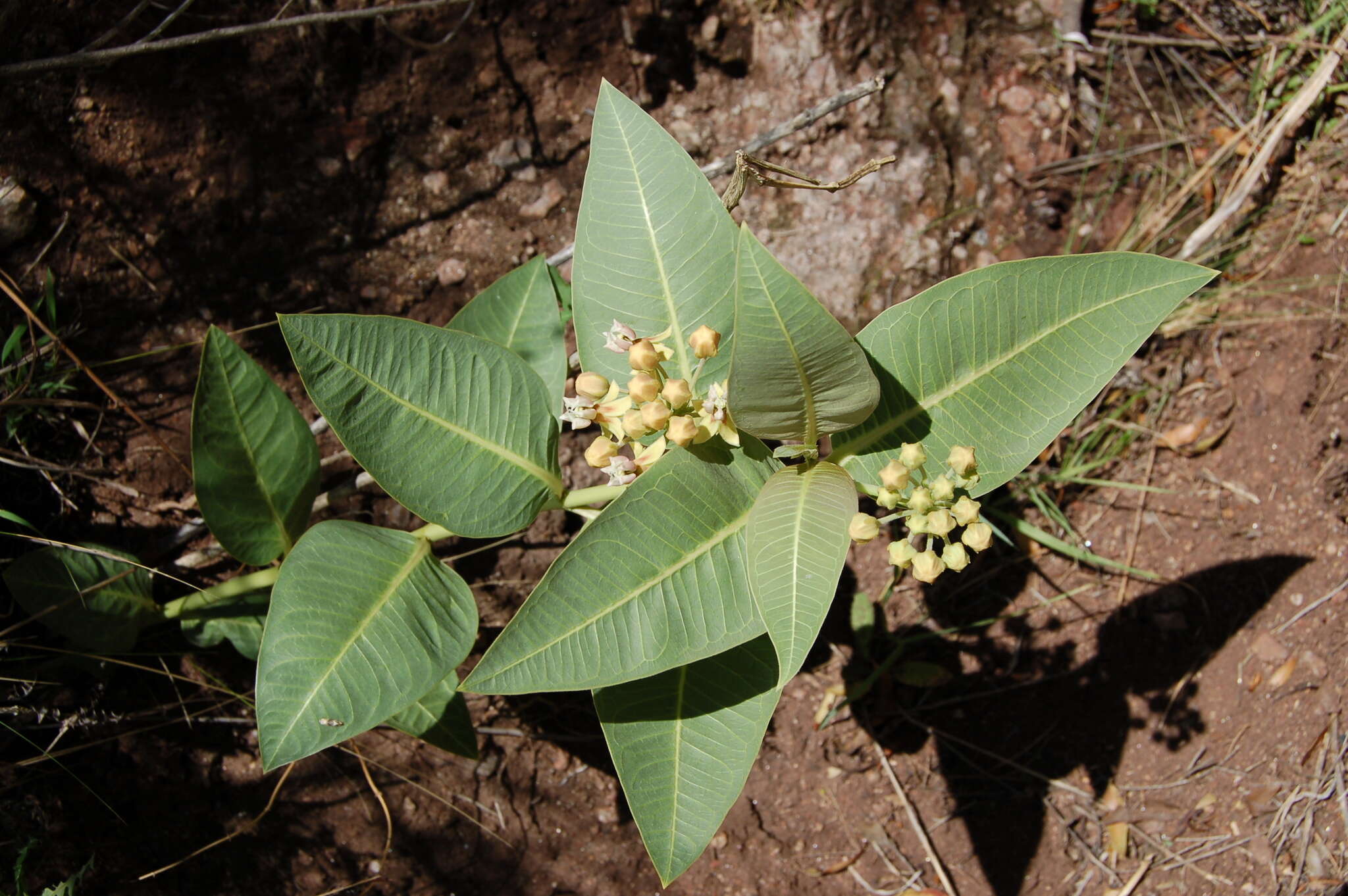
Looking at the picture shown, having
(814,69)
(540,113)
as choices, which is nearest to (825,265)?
(814,69)

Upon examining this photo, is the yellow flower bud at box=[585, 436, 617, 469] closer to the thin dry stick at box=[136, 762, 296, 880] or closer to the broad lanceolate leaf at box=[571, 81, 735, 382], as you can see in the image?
the broad lanceolate leaf at box=[571, 81, 735, 382]

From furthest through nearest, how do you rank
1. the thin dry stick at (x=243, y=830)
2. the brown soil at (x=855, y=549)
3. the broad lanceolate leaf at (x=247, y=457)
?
the brown soil at (x=855, y=549), the thin dry stick at (x=243, y=830), the broad lanceolate leaf at (x=247, y=457)

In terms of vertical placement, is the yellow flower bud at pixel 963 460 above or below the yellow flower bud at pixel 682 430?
below

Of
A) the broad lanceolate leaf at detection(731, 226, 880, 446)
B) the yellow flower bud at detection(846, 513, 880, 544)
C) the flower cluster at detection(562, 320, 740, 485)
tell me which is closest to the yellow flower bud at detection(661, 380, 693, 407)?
the flower cluster at detection(562, 320, 740, 485)

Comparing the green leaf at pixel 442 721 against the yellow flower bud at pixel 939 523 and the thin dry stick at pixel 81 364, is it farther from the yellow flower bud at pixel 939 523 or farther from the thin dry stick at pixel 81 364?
the yellow flower bud at pixel 939 523

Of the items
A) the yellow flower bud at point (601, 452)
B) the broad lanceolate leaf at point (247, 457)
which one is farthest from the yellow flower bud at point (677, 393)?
the broad lanceolate leaf at point (247, 457)
